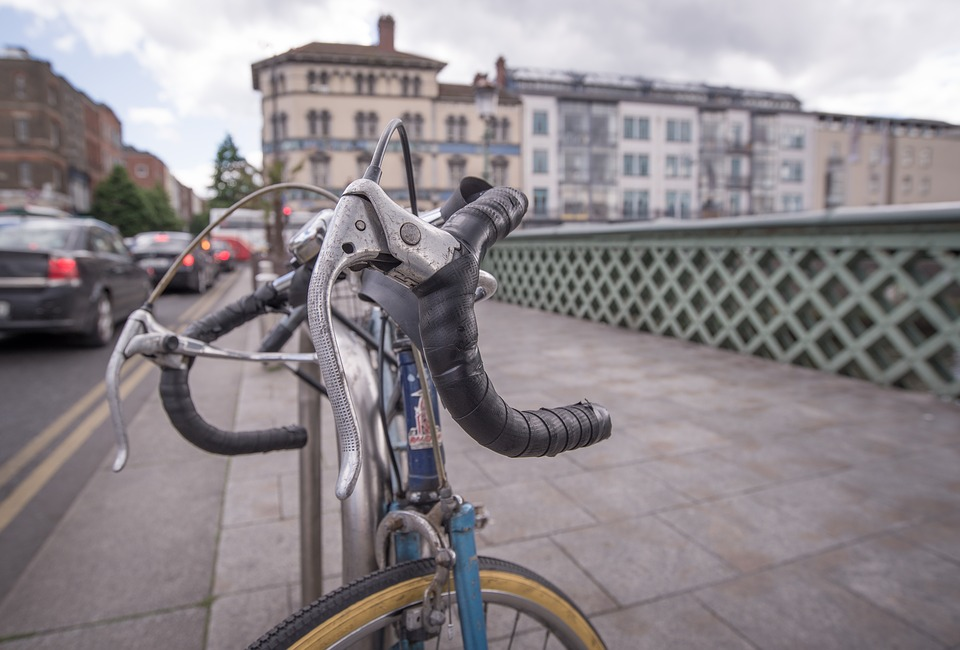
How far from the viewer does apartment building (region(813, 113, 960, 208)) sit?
51.9 metres

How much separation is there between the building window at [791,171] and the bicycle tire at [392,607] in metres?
59.5

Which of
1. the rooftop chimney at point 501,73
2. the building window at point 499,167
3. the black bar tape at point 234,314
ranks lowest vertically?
the black bar tape at point 234,314

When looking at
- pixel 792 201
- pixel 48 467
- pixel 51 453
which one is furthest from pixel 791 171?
pixel 48 467

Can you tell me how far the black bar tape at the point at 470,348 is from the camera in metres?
0.69

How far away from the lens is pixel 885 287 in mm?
5281

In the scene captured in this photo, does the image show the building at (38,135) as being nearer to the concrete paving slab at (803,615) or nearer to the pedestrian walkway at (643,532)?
the pedestrian walkway at (643,532)

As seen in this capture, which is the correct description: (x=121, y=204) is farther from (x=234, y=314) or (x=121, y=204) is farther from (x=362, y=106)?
(x=234, y=314)

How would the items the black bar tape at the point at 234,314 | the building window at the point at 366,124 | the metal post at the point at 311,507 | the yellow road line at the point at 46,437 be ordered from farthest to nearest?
1. the building window at the point at 366,124
2. the yellow road line at the point at 46,437
3. the metal post at the point at 311,507
4. the black bar tape at the point at 234,314

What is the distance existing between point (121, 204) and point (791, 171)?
195ft

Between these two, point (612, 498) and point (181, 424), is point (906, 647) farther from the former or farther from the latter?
point (181, 424)

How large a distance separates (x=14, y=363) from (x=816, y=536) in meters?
7.38

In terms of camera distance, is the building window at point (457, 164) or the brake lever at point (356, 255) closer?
the brake lever at point (356, 255)

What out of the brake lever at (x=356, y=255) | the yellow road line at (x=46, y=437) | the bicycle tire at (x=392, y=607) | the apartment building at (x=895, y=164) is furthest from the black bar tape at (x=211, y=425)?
the apartment building at (x=895, y=164)

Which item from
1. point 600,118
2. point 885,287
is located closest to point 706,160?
point 600,118
